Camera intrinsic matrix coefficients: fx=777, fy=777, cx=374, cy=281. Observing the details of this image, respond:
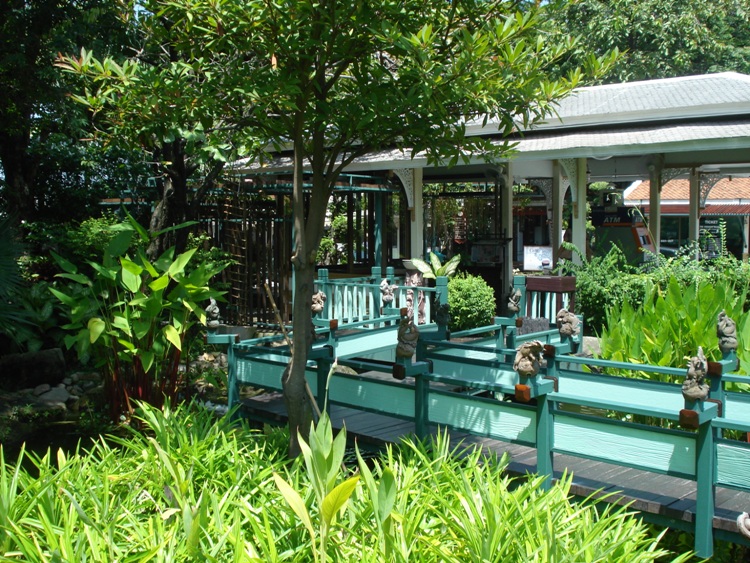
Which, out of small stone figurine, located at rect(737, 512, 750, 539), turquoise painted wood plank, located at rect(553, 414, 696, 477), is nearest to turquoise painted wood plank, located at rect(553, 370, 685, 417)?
turquoise painted wood plank, located at rect(553, 414, 696, 477)

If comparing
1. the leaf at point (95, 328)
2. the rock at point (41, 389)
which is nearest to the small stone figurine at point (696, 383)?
the leaf at point (95, 328)

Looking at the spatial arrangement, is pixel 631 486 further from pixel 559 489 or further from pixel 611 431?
pixel 559 489

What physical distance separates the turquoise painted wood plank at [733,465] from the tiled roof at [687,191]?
24.1 meters

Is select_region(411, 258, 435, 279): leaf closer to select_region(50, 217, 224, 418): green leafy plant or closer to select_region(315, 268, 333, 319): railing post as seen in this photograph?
select_region(315, 268, 333, 319): railing post

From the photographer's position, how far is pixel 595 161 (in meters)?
15.0

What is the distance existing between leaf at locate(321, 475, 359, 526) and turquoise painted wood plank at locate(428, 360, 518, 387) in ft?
10.7

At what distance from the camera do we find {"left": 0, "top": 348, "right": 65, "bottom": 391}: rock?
33.0 feet

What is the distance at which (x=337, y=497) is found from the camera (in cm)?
309

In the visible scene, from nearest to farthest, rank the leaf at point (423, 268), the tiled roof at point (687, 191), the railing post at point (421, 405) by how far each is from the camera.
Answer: the railing post at point (421, 405)
the leaf at point (423, 268)
the tiled roof at point (687, 191)

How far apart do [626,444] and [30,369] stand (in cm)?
821

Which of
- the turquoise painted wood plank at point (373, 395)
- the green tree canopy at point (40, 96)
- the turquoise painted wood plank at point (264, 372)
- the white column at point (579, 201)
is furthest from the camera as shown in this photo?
the white column at point (579, 201)

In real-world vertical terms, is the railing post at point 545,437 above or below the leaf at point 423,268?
below

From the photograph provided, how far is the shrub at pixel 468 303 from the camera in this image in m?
11.7

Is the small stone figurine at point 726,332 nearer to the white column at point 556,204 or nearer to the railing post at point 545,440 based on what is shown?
the railing post at point 545,440
